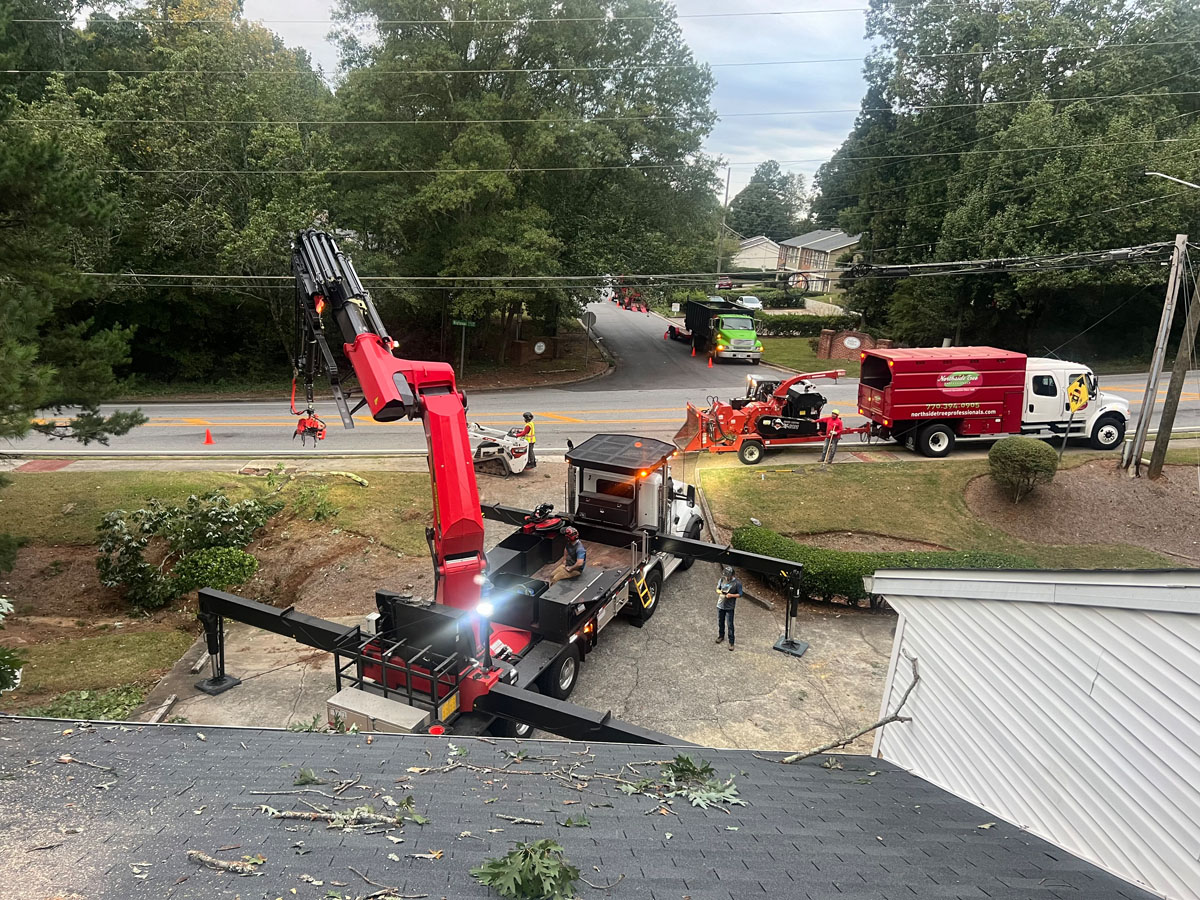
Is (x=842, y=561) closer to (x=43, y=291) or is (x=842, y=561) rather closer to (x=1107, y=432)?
(x=1107, y=432)

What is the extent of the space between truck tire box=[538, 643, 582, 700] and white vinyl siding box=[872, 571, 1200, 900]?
16.1 feet

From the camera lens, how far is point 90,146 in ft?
83.3

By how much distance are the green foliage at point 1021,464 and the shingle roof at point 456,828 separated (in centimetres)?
1285

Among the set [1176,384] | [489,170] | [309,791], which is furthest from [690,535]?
[489,170]

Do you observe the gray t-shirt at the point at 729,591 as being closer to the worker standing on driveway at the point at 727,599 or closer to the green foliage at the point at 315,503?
the worker standing on driveway at the point at 727,599

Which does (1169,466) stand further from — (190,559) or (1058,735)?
(190,559)

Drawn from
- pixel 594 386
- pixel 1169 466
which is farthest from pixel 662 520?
pixel 594 386

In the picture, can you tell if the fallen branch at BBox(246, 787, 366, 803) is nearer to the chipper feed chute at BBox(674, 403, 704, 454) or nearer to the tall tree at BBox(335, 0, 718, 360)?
the chipper feed chute at BBox(674, 403, 704, 454)

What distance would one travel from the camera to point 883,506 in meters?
17.4

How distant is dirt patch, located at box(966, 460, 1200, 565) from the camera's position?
1634 centimetres

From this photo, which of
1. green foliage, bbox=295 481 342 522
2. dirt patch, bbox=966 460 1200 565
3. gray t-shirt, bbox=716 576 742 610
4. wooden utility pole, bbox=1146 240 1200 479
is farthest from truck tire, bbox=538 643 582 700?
wooden utility pole, bbox=1146 240 1200 479

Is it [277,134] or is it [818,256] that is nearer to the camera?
[277,134]

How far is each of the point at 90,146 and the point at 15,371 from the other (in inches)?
794

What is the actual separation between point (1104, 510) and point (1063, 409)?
4.19 m
